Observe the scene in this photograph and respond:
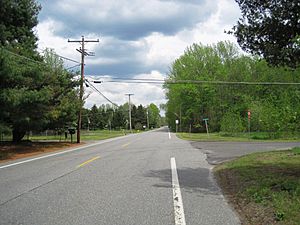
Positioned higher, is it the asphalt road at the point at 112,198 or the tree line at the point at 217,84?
the tree line at the point at 217,84

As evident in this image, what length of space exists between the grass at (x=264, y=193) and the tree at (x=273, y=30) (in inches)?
124

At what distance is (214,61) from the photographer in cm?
6675

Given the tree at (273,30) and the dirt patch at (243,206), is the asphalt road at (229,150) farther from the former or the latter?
the tree at (273,30)

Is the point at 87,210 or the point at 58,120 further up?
the point at 58,120

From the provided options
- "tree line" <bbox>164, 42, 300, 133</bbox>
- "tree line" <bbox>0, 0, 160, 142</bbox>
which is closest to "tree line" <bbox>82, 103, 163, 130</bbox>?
"tree line" <bbox>164, 42, 300, 133</bbox>

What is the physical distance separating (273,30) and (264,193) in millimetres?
4152

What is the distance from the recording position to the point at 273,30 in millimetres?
8609

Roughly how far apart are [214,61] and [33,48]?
1770 inches

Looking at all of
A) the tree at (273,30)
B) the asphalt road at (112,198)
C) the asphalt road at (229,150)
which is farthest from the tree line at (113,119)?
the tree at (273,30)

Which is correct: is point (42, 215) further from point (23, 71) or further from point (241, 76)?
point (241, 76)

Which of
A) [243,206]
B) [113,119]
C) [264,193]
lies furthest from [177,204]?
[113,119]

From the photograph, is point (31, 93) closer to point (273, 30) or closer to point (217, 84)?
point (273, 30)

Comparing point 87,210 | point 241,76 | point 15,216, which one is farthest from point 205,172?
point 241,76

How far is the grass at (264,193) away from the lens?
5.64 meters
